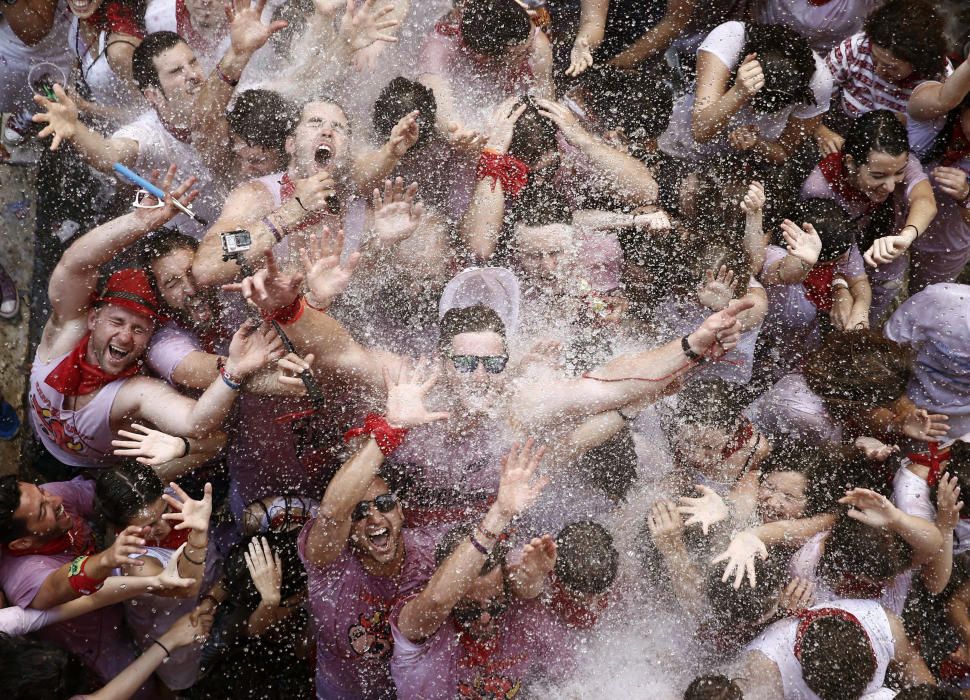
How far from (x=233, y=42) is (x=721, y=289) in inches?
101

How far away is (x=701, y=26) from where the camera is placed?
4.92 metres

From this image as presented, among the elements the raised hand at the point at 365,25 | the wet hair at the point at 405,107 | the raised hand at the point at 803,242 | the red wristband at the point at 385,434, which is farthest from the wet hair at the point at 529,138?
the red wristband at the point at 385,434

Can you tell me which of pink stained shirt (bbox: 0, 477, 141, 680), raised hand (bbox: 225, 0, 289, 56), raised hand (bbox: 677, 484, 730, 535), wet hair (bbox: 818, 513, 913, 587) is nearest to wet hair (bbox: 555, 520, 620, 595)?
raised hand (bbox: 677, 484, 730, 535)

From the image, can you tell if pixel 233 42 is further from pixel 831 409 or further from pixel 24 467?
pixel 831 409

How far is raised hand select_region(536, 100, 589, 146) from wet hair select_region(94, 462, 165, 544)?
97.6 inches

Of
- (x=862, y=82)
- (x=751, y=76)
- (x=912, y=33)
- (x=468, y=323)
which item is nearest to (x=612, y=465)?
(x=468, y=323)

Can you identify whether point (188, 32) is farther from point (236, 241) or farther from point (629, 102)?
point (629, 102)

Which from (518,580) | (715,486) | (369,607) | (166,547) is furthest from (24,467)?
Result: (715,486)

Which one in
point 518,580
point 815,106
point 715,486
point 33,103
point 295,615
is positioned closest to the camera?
point 518,580

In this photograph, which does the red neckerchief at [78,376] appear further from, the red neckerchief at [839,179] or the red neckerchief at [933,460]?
the red neckerchief at [933,460]

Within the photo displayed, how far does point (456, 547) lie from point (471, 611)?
0.25 m

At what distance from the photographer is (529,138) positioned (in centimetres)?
411

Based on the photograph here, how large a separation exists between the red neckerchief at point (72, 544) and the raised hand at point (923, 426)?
3778mm

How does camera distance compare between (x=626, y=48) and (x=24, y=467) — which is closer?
(x=24, y=467)
